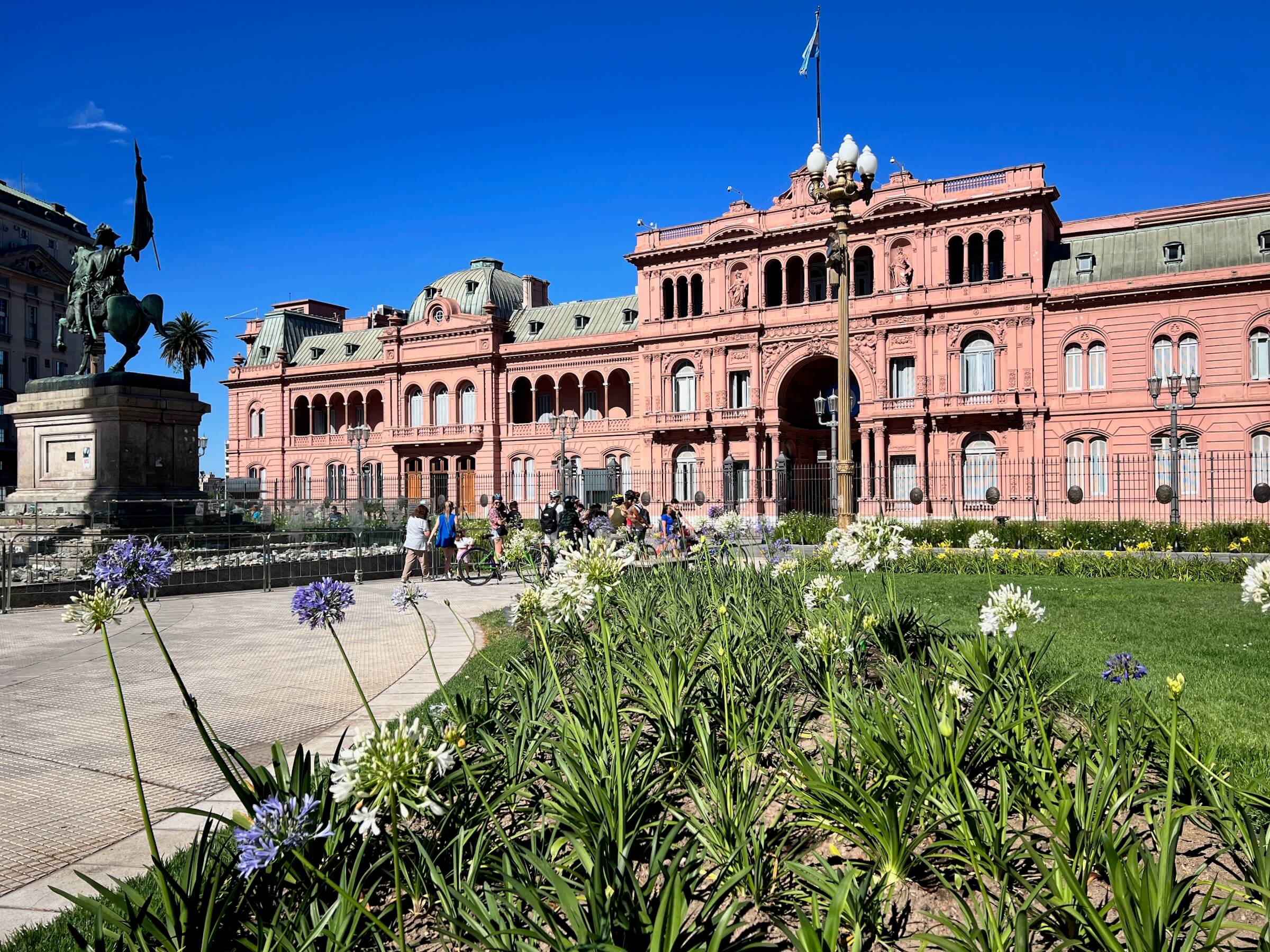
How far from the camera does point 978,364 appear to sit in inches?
1473

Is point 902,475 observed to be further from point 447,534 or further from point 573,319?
point 447,534

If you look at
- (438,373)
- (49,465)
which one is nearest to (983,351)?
(438,373)

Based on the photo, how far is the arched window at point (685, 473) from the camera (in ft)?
141

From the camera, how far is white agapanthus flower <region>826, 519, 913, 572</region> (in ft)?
17.3

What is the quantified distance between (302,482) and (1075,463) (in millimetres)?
45327

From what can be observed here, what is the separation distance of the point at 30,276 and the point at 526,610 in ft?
266

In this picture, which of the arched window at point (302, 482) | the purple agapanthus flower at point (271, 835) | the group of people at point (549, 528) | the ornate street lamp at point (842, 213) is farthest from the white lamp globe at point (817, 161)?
the arched window at point (302, 482)

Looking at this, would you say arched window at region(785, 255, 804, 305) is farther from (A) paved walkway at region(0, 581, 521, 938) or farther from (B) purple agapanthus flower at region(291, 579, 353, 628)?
(B) purple agapanthus flower at region(291, 579, 353, 628)

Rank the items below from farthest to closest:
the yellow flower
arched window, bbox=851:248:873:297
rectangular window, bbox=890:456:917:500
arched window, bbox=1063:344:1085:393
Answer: arched window, bbox=851:248:873:297 → rectangular window, bbox=890:456:917:500 → arched window, bbox=1063:344:1085:393 → the yellow flower

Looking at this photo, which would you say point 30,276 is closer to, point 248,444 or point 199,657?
point 248,444

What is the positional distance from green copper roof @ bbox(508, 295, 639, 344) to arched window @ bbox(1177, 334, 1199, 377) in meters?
26.3

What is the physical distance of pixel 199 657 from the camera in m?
8.84

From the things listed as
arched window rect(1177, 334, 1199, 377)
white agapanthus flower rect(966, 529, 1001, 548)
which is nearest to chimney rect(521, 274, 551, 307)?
arched window rect(1177, 334, 1199, 377)

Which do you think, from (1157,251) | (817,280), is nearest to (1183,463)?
(1157,251)
